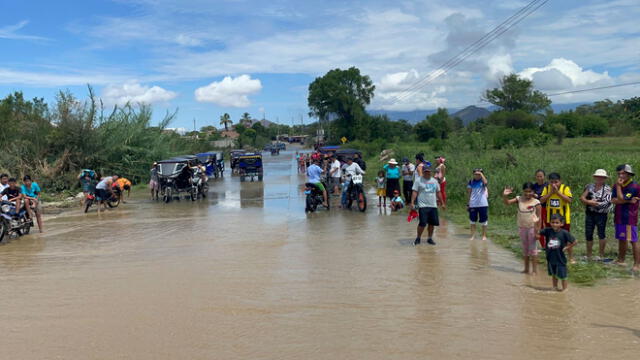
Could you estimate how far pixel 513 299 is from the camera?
698 cm

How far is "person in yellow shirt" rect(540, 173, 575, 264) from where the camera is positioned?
28.3 feet

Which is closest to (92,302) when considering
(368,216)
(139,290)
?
(139,290)

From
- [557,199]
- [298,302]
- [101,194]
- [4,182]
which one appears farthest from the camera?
[101,194]

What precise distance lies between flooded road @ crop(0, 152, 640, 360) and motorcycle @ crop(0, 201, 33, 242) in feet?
1.97

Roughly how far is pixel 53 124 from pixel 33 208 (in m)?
16.6

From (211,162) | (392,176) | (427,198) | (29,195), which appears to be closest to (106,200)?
(29,195)

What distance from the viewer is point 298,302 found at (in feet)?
23.0

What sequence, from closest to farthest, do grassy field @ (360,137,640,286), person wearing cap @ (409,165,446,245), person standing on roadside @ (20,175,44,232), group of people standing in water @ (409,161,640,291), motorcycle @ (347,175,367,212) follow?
group of people standing in water @ (409,161,640,291) < grassy field @ (360,137,640,286) < person wearing cap @ (409,165,446,245) < person standing on roadside @ (20,175,44,232) < motorcycle @ (347,175,367,212)

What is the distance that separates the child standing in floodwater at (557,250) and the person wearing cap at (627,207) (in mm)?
1365

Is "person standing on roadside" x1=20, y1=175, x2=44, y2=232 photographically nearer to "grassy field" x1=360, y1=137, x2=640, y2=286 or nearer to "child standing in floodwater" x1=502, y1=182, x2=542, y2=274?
"grassy field" x1=360, y1=137, x2=640, y2=286

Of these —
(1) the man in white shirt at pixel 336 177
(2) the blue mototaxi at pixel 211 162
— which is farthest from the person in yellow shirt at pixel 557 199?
(2) the blue mototaxi at pixel 211 162

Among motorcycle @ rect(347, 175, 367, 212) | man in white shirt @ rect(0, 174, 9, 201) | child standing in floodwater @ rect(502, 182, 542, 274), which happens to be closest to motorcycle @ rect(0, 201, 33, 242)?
man in white shirt @ rect(0, 174, 9, 201)

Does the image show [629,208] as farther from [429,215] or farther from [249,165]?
[249,165]

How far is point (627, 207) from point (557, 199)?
0.96 meters
